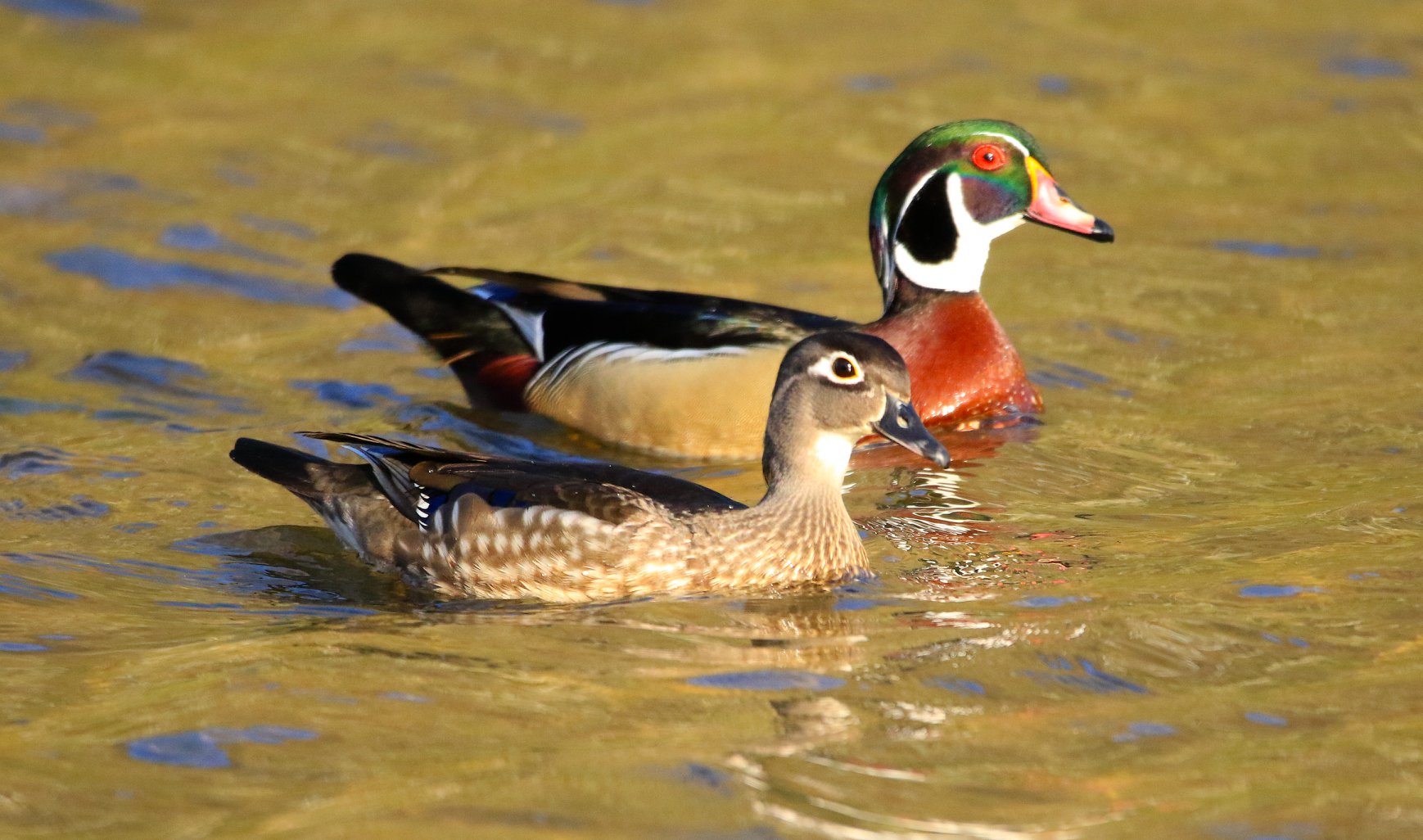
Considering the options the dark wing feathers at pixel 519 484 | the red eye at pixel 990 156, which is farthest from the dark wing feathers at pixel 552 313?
the dark wing feathers at pixel 519 484

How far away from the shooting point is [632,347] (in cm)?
933

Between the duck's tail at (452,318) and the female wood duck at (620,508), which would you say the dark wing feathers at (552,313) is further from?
the female wood duck at (620,508)

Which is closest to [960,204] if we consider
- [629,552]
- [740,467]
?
[740,467]

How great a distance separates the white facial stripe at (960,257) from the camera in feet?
31.5

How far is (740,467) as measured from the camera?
29.7 ft

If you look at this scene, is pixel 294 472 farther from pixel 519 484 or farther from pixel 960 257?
pixel 960 257

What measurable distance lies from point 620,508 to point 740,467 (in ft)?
7.64

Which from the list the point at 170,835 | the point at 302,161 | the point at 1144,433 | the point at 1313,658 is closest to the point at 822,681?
the point at 1313,658

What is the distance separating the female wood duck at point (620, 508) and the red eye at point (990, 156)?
2.54 m

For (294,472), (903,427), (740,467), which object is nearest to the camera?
(903,427)

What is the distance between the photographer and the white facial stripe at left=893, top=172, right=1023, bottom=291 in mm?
9602

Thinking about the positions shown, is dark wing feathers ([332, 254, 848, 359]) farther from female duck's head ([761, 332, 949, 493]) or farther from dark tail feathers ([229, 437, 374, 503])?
dark tail feathers ([229, 437, 374, 503])

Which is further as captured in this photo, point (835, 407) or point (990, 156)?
point (990, 156)

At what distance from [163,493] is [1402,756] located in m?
4.94
